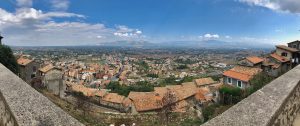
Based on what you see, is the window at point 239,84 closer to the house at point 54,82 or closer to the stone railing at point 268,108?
the stone railing at point 268,108

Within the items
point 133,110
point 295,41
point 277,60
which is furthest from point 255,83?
point 133,110

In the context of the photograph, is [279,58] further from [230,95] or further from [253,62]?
[230,95]

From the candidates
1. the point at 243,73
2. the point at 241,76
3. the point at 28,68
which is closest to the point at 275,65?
the point at 243,73

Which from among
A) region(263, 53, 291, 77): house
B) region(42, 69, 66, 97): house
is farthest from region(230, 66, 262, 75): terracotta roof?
region(42, 69, 66, 97): house

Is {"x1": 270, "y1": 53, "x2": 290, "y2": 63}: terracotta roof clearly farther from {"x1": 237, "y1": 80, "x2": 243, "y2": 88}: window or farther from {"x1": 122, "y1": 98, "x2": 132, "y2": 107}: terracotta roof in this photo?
{"x1": 122, "y1": 98, "x2": 132, "y2": 107}: terracotta roof

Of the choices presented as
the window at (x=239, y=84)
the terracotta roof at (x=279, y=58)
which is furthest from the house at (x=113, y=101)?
the terracotta roof at (x=279, y=58)
